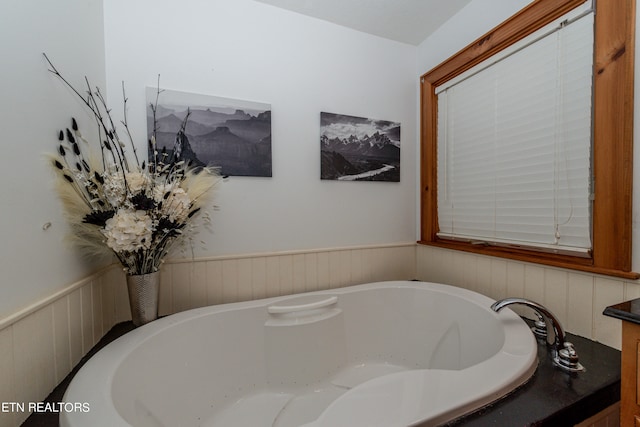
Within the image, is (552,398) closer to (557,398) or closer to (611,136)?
(557,398)

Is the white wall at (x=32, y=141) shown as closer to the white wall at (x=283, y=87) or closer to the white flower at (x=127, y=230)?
the white flower at (x=127, y=230)

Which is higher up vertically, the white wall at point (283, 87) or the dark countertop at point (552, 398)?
the white wall at point (283, 87)

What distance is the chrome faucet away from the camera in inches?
29.2

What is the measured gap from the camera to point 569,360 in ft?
2.43

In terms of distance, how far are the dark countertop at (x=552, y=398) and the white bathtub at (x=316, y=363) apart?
0.03m

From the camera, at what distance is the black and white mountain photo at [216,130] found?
120cm

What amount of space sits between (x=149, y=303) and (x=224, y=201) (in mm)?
561

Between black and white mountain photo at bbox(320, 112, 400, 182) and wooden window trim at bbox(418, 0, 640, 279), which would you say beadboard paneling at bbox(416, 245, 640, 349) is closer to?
wooden window trim at bbox(418, 0, 640, 279)

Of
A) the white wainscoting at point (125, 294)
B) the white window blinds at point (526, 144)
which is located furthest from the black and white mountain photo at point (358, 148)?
the white wainscoting at point (125, 294)

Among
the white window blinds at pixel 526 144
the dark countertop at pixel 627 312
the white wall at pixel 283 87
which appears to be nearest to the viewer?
the dark countertop at pixel 627 312

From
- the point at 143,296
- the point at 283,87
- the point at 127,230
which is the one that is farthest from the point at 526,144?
the point at 143,296

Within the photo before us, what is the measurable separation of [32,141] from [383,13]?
172 centimetres

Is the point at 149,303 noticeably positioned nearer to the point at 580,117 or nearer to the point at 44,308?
the point at 44,308

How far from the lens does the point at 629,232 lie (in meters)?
0.85
